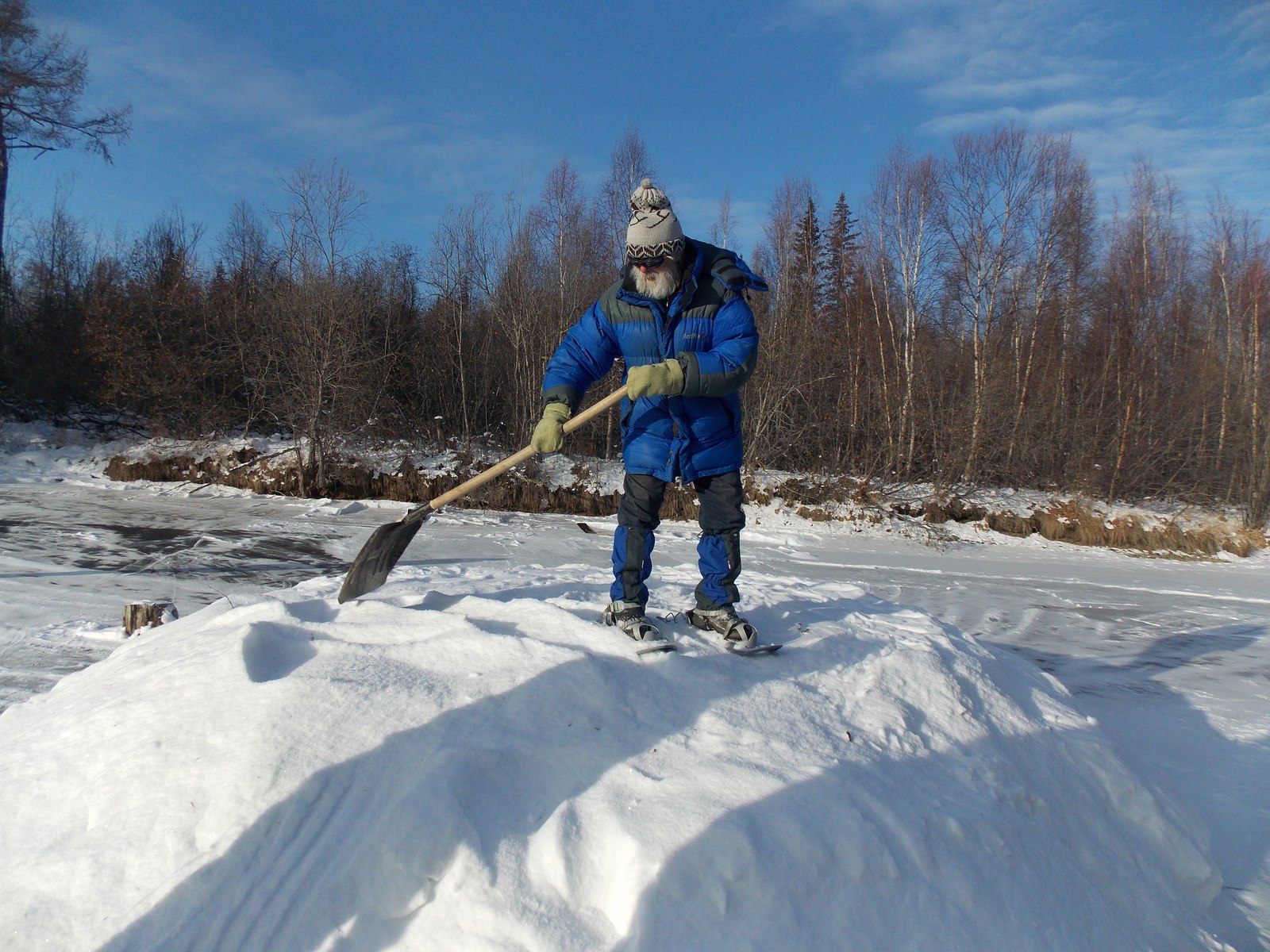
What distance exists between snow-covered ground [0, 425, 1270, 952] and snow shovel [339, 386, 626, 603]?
0.12 metres

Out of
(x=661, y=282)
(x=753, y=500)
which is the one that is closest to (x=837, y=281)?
(x=753, y=500)

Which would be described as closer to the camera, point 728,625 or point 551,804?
point 551,804

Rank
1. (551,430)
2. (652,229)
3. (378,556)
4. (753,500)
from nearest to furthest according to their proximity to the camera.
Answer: (652,229)
(551,430)
(378,556)
(753,500)

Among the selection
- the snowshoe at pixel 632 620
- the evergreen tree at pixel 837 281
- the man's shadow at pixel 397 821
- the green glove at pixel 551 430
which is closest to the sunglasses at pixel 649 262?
the green glove at pixel 551 430

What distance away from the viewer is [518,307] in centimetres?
1642

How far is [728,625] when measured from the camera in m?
3.13

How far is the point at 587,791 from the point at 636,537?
142cm

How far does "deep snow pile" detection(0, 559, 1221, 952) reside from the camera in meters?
1.72

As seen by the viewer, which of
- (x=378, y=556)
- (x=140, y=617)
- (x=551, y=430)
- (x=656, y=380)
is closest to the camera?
(x=656, y=380)

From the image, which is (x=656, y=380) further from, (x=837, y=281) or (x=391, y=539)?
(x=837, y=281)

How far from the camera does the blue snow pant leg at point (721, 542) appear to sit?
323 cm

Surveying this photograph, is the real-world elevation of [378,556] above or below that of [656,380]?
below

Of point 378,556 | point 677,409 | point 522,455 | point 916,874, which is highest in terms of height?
point 677,409

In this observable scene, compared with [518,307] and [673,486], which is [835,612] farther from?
[518,307]
